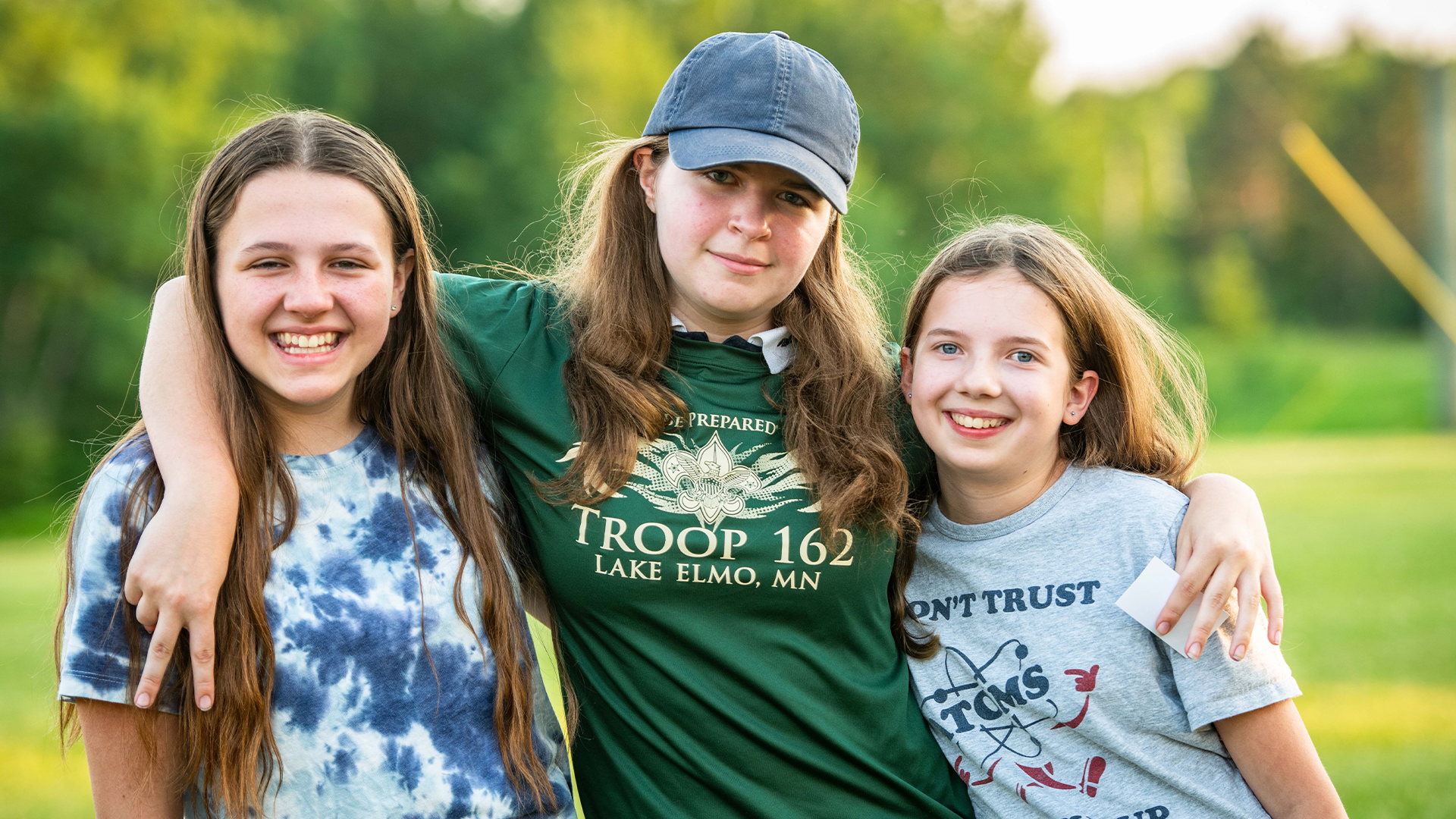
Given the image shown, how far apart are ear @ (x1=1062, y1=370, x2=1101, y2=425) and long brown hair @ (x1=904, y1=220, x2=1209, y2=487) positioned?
24 mm

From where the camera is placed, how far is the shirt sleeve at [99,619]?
189 centimetres

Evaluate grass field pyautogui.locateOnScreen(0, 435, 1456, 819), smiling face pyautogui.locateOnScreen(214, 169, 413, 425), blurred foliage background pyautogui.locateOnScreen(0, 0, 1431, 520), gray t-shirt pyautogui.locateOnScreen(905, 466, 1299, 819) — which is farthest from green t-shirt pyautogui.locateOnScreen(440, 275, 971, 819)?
blurred foliage background pyautogui.locateOnScreen(0, 0, 1431, 520)

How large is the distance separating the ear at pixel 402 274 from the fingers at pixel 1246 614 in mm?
1784

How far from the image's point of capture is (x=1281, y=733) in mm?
2229

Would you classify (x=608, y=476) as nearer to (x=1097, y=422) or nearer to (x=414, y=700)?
(x=414, y=700)

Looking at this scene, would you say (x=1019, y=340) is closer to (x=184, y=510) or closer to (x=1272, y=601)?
(x=1272, y=601)

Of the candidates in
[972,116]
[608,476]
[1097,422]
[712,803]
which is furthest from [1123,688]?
[972,116]

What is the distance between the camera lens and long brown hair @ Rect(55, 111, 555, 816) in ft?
6.49

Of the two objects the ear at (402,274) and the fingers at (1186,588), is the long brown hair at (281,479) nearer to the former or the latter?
the ear at (402,274)

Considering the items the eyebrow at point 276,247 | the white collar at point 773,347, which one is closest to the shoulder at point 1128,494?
the white collar at point 773,347

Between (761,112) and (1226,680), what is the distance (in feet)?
4.81

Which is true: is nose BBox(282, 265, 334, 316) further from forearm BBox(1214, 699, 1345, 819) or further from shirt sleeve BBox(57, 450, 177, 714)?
forearm BBox(1214, 699, 1345, 819)

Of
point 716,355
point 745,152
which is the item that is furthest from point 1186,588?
point 745,152

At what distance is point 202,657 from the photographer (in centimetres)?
194
